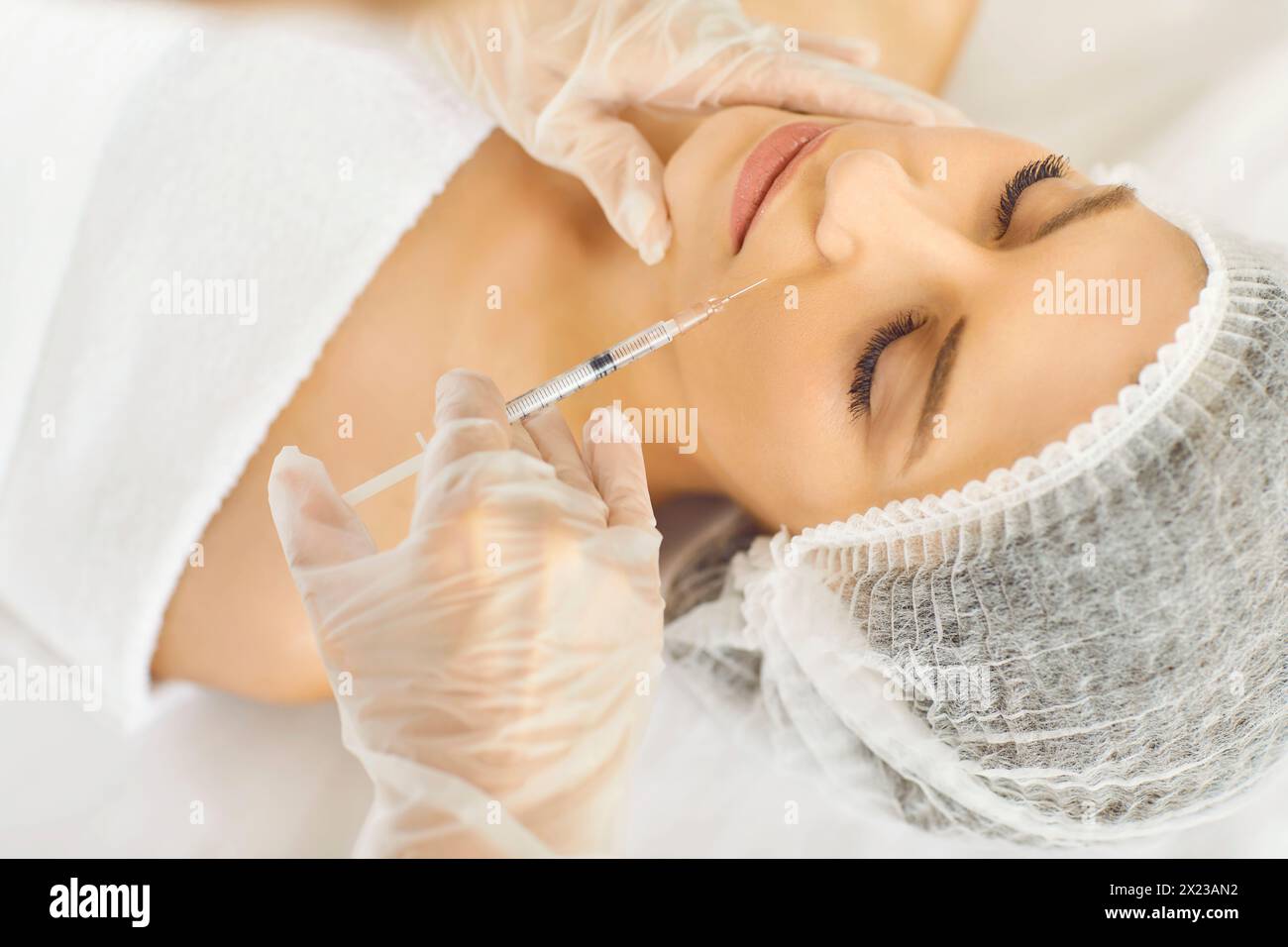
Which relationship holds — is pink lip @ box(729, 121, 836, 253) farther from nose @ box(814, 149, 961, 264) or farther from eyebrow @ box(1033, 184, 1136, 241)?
eyebrow @ box(1033, 184, 1136, 241)

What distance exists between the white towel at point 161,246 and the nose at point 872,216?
560 mm

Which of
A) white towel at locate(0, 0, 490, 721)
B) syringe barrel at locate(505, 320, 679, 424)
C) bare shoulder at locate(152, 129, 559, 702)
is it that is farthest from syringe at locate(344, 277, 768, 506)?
white towel at locate(0, 0, 490, 721)

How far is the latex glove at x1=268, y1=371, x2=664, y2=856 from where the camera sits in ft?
2.68

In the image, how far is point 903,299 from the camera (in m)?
0.95

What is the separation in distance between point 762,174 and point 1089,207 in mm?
335

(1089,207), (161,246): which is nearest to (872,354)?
(1089,207)

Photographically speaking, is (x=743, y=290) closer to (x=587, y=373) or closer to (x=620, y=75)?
(x=587, y=373)

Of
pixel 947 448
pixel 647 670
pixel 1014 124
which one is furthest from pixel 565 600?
pixel 1014 124

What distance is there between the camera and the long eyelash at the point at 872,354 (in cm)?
95

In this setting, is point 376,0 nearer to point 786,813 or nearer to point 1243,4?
point 786,813

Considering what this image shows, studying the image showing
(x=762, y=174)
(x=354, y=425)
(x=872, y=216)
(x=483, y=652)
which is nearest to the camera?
(x=483, y=652)

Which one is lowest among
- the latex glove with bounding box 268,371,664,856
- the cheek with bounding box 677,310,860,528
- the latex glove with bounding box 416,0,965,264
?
the latex glove with bounding box 268,371,664,856

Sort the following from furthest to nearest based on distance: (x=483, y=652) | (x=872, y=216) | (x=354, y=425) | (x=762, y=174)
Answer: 1. (x=354, y=425)
2. (x=762, y=174)
3. (x=872, y=216)
4. (x=483, y=652)

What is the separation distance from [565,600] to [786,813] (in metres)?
0.83
